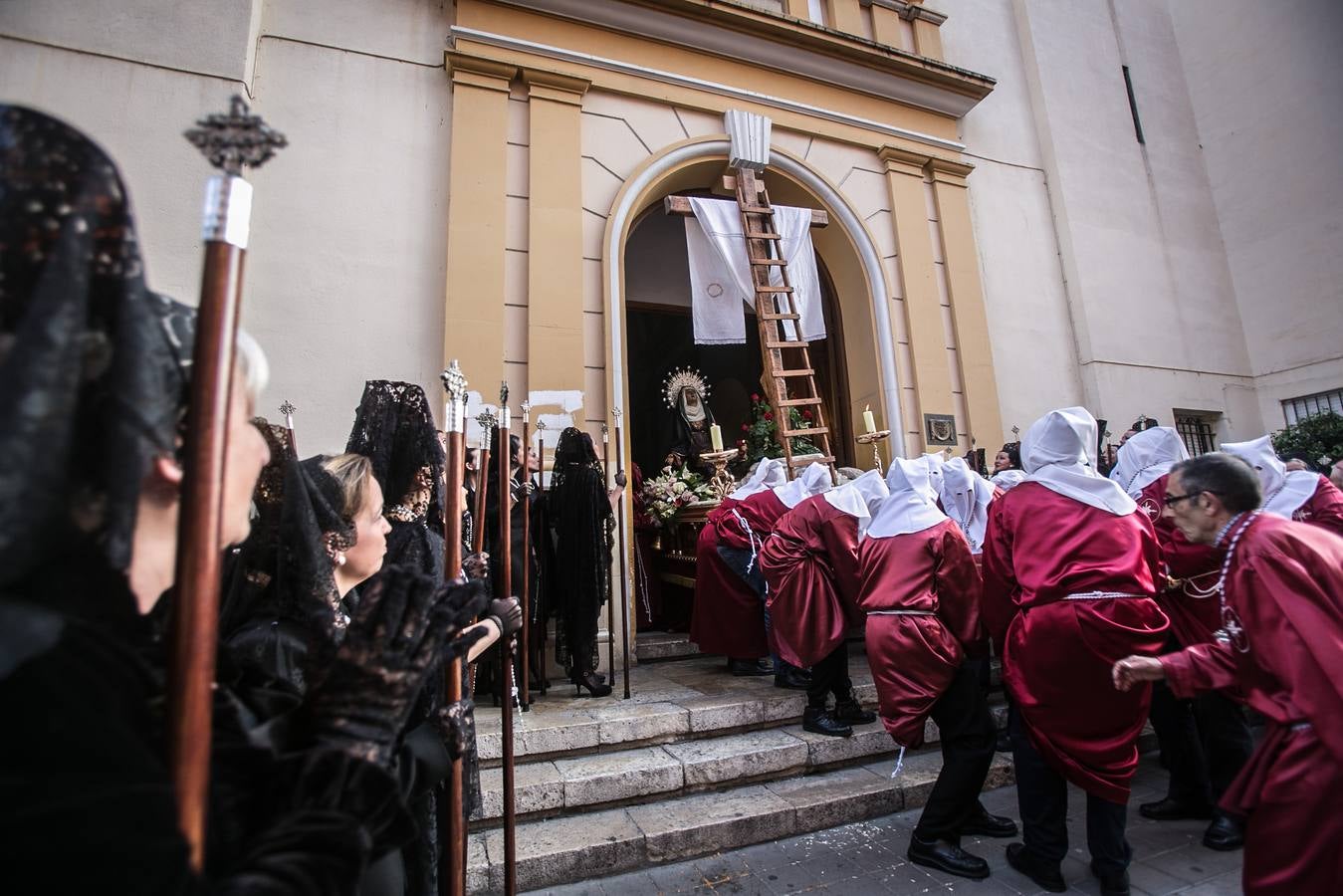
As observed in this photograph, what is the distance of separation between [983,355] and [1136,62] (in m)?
6.82

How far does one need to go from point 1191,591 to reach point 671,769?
312cm

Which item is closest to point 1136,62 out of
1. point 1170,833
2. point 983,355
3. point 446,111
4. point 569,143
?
point 983,355

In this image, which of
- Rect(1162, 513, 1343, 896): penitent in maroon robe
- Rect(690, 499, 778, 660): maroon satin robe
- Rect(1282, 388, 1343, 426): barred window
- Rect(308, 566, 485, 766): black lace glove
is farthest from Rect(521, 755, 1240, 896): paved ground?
Rect(1282, 388, 1343, 426): barred window

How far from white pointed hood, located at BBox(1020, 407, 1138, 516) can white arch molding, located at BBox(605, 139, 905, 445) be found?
3561 millimetres

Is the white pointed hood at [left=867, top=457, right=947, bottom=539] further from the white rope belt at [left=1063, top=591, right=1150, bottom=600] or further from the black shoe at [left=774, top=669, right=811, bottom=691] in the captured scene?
the black shoe at [left=774, top=669, right=811, bottom=691]

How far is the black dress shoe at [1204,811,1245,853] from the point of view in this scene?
3256mm

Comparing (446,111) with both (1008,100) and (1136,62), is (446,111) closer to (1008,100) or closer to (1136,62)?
(1008,100)

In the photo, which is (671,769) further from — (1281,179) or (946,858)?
(1281,179)

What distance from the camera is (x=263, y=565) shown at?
1.78m

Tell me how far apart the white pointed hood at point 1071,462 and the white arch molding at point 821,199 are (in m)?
3.56

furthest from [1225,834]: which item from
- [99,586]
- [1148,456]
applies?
[99,586]

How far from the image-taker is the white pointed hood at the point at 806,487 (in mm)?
5031

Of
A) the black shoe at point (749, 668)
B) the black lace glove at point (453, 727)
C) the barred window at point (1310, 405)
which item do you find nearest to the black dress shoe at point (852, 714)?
the black shoe at point (749, 668)

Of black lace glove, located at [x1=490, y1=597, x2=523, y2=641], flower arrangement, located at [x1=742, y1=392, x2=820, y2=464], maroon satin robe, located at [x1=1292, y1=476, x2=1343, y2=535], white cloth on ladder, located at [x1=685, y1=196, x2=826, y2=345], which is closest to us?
black lace glove, located at [x1=490, y1=597, x2=523, y2=641]
